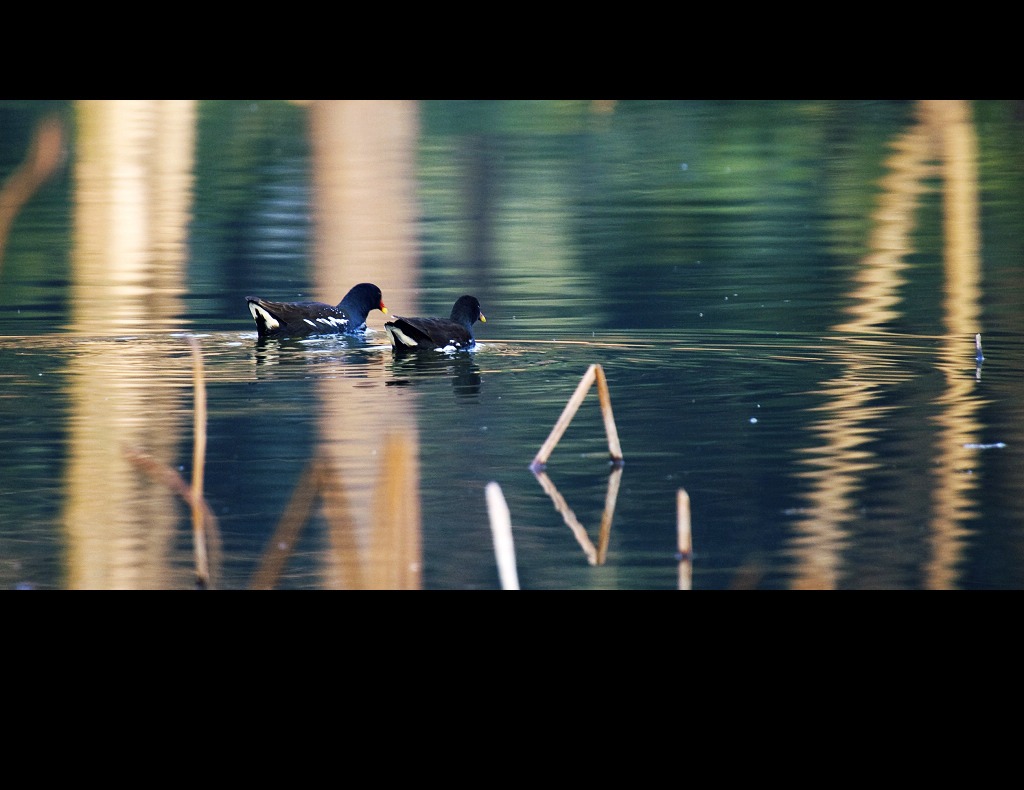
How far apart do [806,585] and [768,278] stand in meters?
9.94

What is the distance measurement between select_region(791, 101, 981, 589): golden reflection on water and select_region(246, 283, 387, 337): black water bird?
13.6ft

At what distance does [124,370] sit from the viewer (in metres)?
11.5

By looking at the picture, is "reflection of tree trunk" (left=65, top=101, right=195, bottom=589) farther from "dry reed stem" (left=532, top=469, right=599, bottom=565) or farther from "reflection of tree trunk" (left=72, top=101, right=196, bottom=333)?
"dry reed stem" (left=532, top=469, right=599, bottom=565)

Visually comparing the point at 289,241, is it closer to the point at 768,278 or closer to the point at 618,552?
the point at 768,278

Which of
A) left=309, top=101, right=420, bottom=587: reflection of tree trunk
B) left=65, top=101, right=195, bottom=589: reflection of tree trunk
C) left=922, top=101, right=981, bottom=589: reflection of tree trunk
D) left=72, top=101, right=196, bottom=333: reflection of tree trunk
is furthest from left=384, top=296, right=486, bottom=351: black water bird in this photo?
left=922, top=101, right=981, bottom=589: reflection of tree trunk

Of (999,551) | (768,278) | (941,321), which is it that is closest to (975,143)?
(768,278)

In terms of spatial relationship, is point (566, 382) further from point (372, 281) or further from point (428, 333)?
point (372, 281)

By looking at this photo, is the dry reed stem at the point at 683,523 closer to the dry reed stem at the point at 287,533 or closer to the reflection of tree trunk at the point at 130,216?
the dry reed stem at the point at 287,533

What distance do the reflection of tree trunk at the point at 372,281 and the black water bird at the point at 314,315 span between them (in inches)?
14.5

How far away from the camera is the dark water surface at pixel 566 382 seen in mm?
7199

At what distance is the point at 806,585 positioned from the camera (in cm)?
651

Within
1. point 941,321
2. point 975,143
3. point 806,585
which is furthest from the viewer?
point 975,143

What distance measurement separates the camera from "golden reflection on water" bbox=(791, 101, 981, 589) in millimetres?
7188

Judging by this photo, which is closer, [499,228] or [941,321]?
[941,321]
